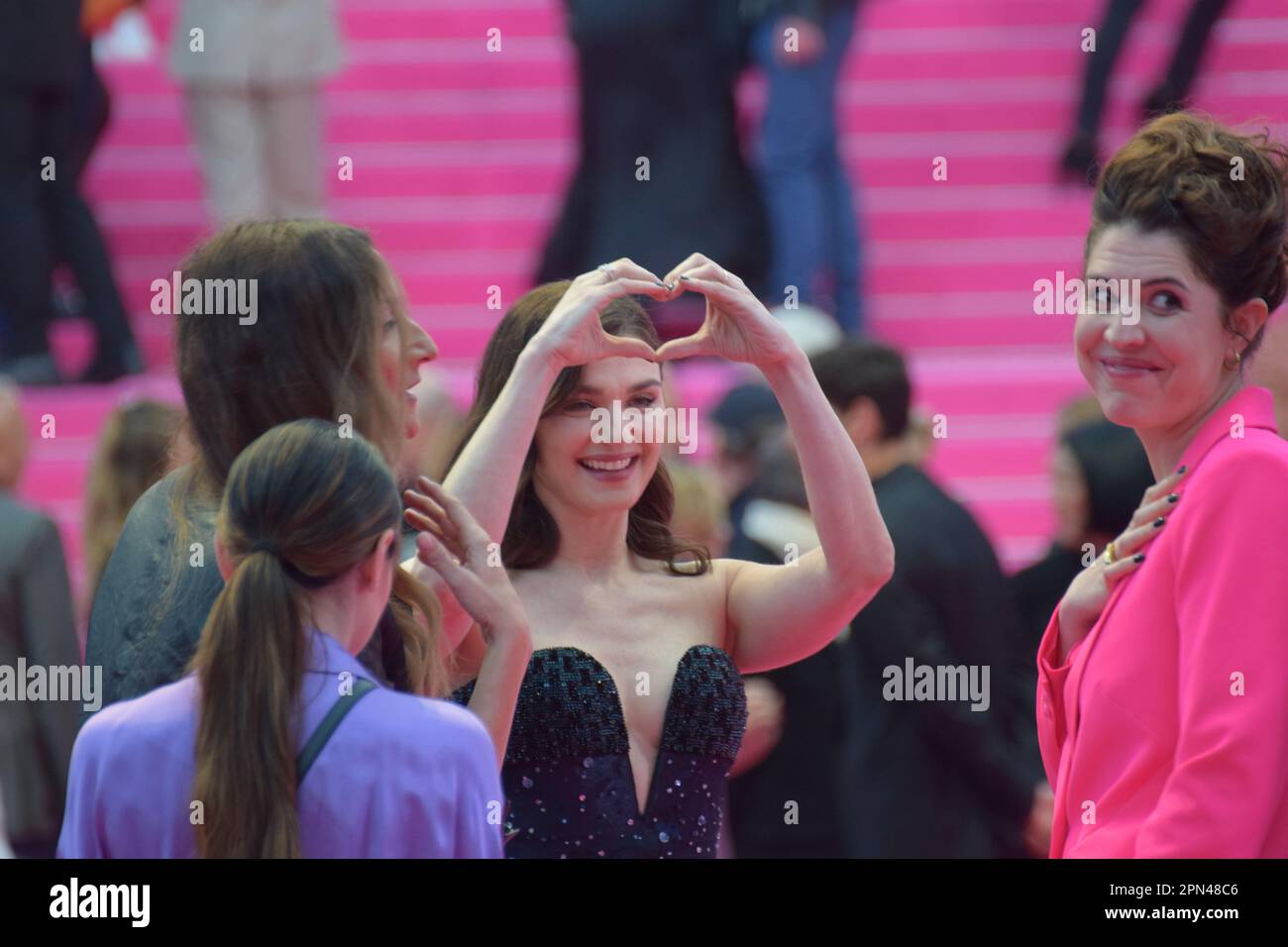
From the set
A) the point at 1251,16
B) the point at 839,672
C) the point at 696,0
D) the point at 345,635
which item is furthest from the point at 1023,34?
the point at 345,635

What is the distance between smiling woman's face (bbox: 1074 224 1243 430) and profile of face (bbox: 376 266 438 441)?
89 centimetres

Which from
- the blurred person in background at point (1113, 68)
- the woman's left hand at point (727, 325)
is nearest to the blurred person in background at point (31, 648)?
the woman's left hand at point (727, 325)

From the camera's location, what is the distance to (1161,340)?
2.58 metres

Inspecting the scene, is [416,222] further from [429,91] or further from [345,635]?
[345,635]

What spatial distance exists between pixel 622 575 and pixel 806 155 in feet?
15.9

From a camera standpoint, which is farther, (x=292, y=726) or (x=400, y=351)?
(x=400, y=351)

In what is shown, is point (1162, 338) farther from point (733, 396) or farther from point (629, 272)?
point (733, 396)

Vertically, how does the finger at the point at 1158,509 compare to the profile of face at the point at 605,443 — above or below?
below

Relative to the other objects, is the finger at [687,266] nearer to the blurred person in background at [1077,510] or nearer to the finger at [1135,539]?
the finger at [1135,539]

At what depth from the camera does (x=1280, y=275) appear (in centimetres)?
262

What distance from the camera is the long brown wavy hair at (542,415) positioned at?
117 inches

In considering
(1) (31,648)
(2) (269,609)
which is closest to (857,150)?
(1) (31,648)

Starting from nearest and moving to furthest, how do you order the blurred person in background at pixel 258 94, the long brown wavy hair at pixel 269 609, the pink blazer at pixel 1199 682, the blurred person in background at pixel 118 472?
A: 1. the long brown wavy hair at pixel 269 609
2. the pink blazer at pixel 1199 682
3. the blurred person in background at pixel 118 472
4. the blurred person in background at pixel 258 94
